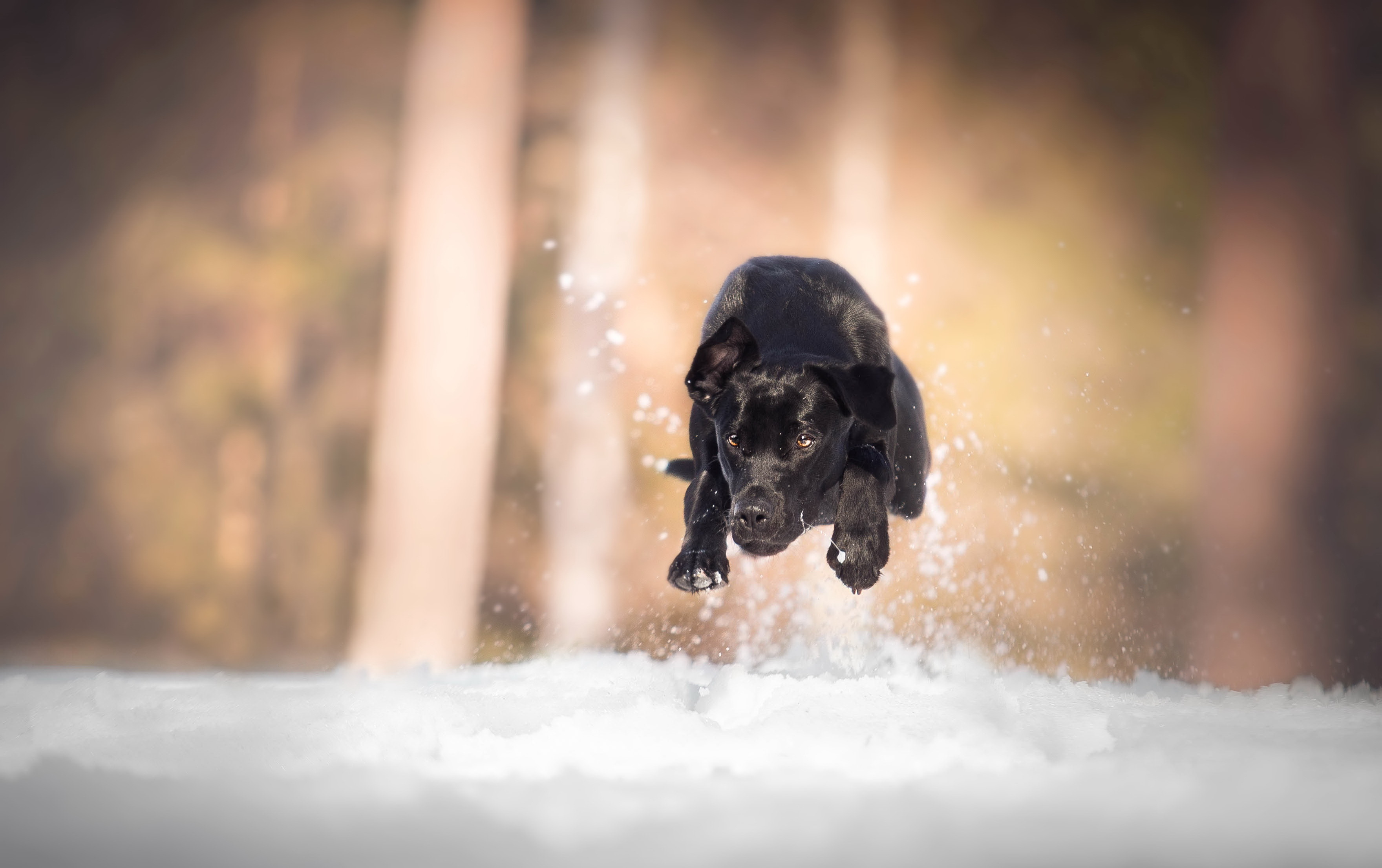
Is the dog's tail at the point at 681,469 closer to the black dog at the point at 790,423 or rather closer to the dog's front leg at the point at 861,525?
the black dog at the point at 790,423

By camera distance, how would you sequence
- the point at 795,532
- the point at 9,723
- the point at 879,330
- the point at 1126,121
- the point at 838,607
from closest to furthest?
the point at 9,723
the point at 795,532
the point at 879,330
the point at 838,607
the point at 1126,121

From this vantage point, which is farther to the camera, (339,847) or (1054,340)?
(1054,340)

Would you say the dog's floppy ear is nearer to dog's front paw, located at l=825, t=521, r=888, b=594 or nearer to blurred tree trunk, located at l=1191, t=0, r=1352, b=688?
dog's front paw, located at l=825, t=521, r=888, b=594

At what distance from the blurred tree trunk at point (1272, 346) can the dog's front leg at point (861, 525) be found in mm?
3516

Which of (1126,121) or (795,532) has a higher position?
(1126,121)

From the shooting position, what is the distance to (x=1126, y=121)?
6137mm

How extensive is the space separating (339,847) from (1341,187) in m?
6.43

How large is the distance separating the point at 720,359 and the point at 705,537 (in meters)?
0.52

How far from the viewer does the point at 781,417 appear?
287 cm

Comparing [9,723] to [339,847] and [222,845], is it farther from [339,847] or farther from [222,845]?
[339,847]

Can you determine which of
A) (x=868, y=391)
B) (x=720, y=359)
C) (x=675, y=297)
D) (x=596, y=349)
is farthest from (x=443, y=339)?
(x=868, y=391)

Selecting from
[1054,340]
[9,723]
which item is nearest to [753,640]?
[1054,340]

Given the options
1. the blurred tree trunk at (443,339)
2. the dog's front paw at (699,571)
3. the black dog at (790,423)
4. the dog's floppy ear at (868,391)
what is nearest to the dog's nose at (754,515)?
the black dog at (790,423)

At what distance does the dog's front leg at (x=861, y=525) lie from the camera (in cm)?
302
